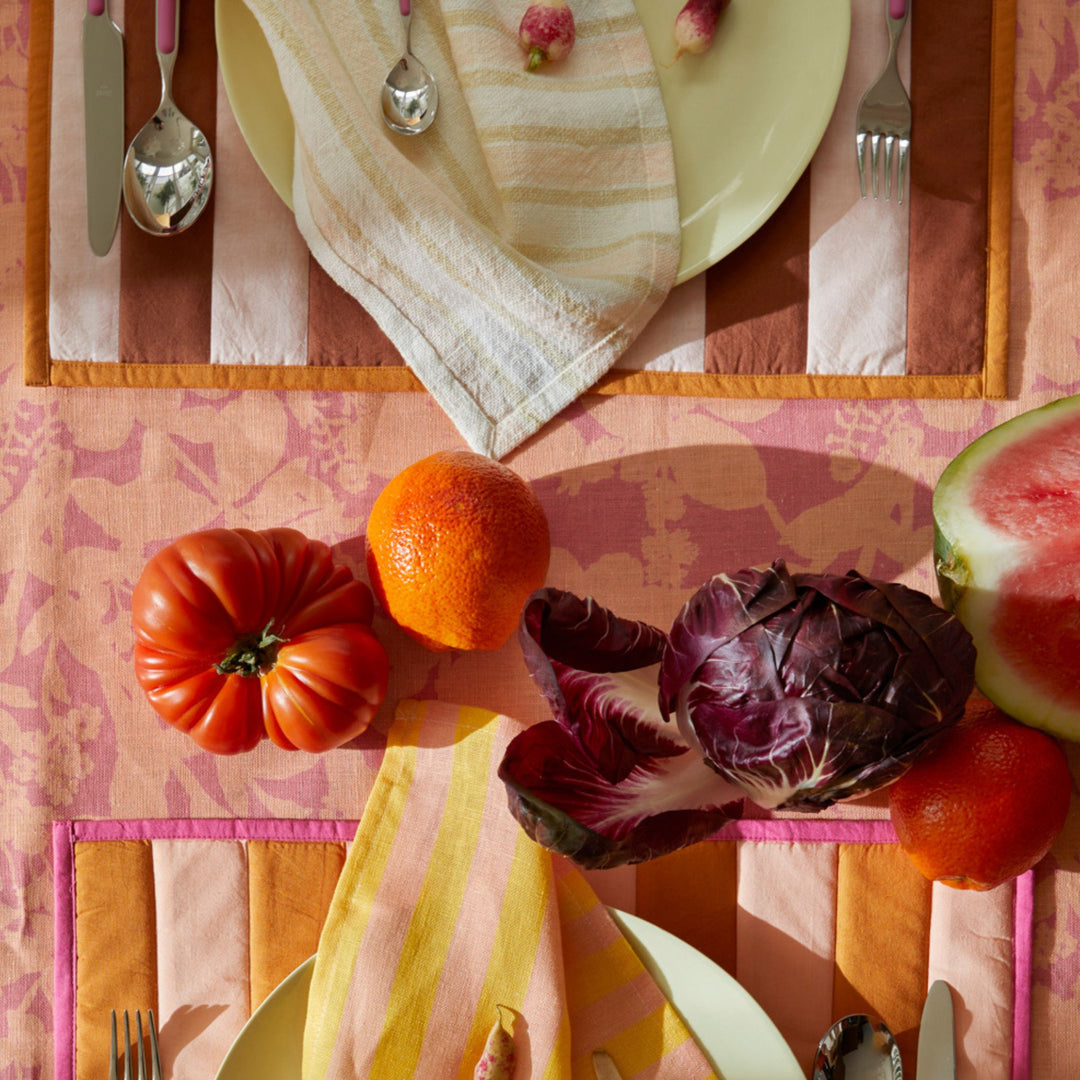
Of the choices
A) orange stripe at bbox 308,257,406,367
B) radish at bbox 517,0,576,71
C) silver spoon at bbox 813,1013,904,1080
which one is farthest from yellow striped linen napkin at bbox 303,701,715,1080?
radish at bbox 517,0,576,71

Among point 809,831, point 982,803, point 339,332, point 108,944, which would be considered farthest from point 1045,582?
point 108,944

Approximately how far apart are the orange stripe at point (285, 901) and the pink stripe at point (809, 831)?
34cm

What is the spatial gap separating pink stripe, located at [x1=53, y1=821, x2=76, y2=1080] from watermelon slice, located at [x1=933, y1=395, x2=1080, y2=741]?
0.76 m

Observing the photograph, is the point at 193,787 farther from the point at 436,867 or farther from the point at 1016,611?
the point at 1016,611

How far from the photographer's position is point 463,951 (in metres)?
0.82

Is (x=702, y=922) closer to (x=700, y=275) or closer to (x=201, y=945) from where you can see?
(x=201, y=945)

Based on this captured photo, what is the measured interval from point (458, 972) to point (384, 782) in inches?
6.3

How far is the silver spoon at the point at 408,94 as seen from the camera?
2.82 ft

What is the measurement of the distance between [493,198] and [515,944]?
61 cm

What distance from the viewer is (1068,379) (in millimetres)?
905

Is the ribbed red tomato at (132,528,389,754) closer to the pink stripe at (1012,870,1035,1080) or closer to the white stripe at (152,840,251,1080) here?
the white stripe at (152,840,251,1080)

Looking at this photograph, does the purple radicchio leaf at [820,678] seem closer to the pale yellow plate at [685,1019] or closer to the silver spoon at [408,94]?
the pale yellow plate at [685,1019]

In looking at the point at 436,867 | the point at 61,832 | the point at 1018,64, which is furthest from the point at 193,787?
the point at 1018,64

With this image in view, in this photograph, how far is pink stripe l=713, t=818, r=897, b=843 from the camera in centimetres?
88
